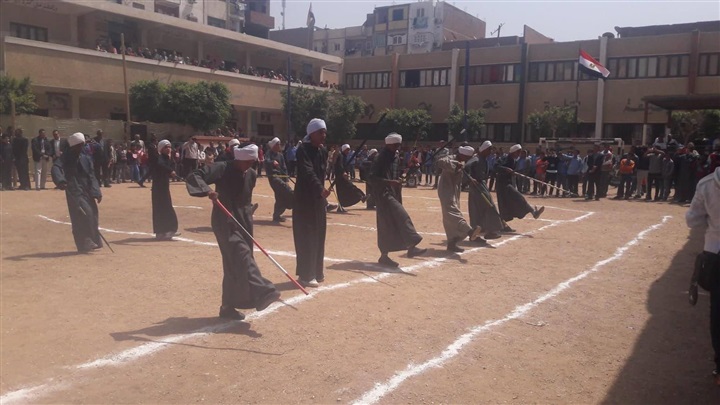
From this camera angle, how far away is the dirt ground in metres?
4.18

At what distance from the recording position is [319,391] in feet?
13.5

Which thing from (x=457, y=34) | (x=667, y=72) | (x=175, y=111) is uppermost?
(x=457, y=34)

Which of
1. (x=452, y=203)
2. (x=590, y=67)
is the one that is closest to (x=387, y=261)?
(x=452, y=203)

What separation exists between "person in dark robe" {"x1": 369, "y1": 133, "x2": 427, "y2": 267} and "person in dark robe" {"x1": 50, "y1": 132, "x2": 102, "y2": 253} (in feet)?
13.8

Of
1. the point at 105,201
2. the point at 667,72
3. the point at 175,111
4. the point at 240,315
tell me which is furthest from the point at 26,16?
the point at 667,72

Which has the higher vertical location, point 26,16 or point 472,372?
point 26,16

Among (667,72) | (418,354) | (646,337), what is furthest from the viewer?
(667,72)

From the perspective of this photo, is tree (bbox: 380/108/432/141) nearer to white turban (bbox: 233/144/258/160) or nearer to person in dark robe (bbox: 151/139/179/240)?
person in dark robe (bbox: 151/139/179/240)

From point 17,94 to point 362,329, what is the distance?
25.4 meters

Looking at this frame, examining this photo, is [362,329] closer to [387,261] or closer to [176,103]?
[387,261]

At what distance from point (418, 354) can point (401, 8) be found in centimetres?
7264

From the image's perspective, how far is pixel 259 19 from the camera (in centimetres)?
5969

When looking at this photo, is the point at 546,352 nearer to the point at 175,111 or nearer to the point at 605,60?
the point at 175,111

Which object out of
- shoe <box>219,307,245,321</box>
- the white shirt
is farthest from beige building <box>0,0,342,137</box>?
the white shirt
